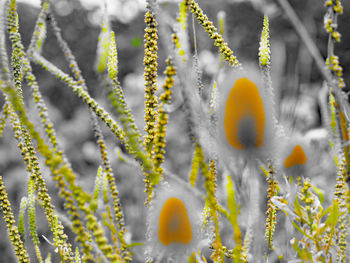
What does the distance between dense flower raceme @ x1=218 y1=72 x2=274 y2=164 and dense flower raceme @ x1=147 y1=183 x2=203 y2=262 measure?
0.04 m

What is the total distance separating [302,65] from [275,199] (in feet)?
0.32

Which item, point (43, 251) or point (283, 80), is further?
point (43, 251)

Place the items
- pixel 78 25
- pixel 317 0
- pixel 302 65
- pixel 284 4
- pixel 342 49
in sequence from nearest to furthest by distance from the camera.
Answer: pixel 284 4, pixel 302 65, pixel 317 0, pixel 342 49, pixel 78 25

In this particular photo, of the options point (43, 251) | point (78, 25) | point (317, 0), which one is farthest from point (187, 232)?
point (78, 25)

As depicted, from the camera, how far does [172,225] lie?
0.84ft

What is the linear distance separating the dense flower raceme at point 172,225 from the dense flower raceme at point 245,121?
0.14 ft

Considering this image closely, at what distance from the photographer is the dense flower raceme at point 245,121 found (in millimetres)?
235

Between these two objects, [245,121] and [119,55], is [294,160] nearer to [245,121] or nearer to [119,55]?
[245,121]

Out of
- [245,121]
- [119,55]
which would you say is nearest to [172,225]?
[245,121]

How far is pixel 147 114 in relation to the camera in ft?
1.02

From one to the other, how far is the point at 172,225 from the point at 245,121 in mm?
76

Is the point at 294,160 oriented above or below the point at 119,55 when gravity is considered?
below

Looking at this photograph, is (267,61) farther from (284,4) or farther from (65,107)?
(65,107)

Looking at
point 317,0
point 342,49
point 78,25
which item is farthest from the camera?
point 78,25
